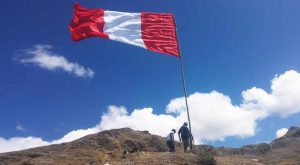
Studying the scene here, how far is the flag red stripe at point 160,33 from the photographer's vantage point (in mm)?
22266

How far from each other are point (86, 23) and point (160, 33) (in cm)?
381

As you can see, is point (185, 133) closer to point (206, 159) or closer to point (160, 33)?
point (206, 159)

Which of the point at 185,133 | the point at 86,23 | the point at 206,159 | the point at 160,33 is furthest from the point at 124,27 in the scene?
the point at 206,159

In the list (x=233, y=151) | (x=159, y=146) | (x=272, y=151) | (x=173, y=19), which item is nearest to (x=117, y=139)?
(x=159, y=146)

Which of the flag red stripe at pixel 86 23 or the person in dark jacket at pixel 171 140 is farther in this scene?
the person in dark jacket at pixel 171 140

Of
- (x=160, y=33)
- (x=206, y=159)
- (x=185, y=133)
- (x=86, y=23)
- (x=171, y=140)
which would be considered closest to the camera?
(x=206, y=159)

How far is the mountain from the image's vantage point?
889 inches

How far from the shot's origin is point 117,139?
71.2 metres

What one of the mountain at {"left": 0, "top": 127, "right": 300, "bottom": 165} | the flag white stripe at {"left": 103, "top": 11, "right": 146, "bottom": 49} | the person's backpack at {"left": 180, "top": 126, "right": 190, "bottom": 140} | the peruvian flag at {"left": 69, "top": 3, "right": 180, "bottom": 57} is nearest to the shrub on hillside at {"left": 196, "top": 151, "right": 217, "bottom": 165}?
the mountain at {"left": 0, "top": 127, "right": 300, "bottom": 165}

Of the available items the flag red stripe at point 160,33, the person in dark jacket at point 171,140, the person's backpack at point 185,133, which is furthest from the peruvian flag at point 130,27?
the person in dark jacket at point 171,140

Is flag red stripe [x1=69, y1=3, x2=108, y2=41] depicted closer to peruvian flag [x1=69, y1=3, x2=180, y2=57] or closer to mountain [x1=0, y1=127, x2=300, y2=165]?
peruvian flag [x1=69, y1=3, x2=180, y2=57]

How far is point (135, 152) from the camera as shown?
82.0 ft

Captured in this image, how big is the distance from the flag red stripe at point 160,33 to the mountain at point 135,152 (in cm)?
538

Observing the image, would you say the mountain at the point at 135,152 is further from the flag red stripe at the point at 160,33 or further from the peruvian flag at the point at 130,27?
the peruvian flag at the point at 130,27
